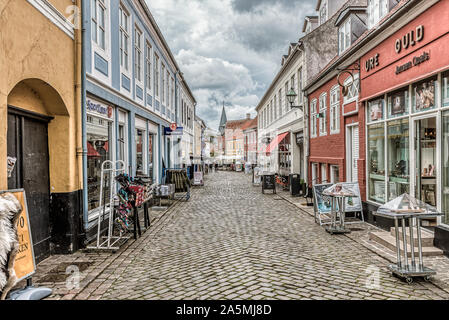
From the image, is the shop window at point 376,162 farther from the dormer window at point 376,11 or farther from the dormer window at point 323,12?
the dormer window at point 323,12

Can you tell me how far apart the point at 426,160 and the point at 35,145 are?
705 cm

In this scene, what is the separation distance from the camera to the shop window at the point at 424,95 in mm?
6461

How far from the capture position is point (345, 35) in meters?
12.5

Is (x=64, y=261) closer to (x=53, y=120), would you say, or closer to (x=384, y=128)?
(x=53, y=120)

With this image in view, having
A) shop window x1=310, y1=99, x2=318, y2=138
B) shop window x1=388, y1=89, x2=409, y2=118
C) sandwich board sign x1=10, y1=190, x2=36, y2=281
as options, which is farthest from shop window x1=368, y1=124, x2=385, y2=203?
sandwich board sign x1=10, y1=190, x2=36, y2=281

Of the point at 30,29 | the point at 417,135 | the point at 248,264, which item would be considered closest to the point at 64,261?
the point at 248,264

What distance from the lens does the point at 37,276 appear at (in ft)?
17.2

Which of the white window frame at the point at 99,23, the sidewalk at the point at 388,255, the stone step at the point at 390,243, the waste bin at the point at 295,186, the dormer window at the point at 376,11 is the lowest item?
the sidewalk at the point at 388,255

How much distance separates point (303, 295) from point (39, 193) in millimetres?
4645

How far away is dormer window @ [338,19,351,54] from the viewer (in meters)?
12.2

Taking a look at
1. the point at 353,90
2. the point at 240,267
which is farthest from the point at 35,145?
the point at 353,90

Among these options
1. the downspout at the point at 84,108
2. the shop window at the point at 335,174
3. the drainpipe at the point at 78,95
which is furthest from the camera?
the shop window at the point at 335,174

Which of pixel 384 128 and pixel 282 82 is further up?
pixel 282 82

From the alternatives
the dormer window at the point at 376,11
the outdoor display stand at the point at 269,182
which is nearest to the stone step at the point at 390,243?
the dormer window at the point at 376,11
